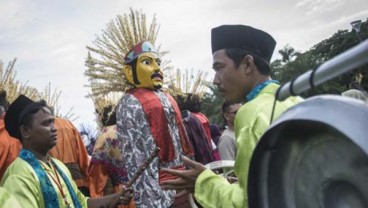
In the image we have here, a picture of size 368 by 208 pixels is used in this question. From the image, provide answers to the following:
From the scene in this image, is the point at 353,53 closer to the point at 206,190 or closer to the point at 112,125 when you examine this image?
the point at 206,190

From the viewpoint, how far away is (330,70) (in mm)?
997

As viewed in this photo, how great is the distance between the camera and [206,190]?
2035mm

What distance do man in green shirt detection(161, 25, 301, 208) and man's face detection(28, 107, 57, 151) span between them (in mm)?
1612

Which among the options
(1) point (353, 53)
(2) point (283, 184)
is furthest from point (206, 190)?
(1) point (353, 53)

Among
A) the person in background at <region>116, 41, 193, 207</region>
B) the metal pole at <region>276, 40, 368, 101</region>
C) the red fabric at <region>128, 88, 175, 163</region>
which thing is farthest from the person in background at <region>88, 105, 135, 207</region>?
the metal pole at <region>276, 40, 368, 101</region>

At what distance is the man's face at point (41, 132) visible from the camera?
3.48 meters

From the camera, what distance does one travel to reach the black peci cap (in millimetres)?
2426

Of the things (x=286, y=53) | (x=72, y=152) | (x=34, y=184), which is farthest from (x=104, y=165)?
(x=286, y=53)

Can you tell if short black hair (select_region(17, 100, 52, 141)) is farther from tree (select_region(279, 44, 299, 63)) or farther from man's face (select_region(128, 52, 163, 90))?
tree (select_region(279, 44, 299, 63))

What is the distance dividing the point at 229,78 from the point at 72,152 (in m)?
3.00

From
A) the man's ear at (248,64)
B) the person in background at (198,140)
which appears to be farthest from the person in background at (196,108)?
the man's ear at (248,64)

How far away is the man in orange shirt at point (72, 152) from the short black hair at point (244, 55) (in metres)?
2.98

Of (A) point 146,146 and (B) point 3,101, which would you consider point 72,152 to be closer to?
(B) point 3,101

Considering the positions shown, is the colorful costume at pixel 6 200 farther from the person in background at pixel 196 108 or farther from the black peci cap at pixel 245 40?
the person in background at pixel 196 108
